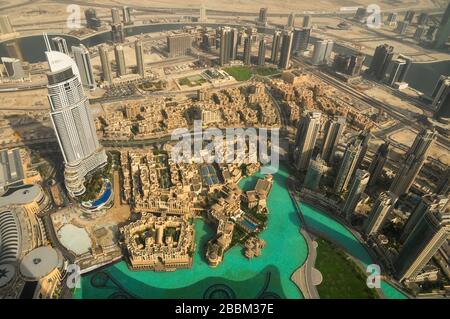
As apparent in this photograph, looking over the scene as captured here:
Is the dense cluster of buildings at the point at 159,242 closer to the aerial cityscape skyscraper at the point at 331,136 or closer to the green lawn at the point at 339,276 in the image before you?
the green lawn at the point at 339,276

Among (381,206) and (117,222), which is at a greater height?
(381,206)

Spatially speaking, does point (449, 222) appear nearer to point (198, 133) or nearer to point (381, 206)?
point (381, 206)

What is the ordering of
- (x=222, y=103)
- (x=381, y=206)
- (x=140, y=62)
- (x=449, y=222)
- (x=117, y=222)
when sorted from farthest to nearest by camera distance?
(x=140, y=62)
(x=222, y=103)
(x=117, y=222)
(x=381, y=206)
(x=449, y=222)

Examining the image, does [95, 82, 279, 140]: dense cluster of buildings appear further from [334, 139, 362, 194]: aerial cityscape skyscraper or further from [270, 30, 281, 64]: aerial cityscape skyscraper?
[270, 30, 281, 64]: aerial cityscape skyscraper

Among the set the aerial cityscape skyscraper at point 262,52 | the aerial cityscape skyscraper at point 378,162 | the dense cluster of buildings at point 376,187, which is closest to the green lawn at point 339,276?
the dense cluster of buildings at point 376,187

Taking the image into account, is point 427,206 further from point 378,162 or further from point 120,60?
point 120,60

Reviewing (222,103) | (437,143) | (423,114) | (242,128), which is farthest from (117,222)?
(423,114)

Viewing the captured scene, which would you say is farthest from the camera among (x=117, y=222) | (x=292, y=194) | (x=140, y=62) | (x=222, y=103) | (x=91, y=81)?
(x=140, y=62)
